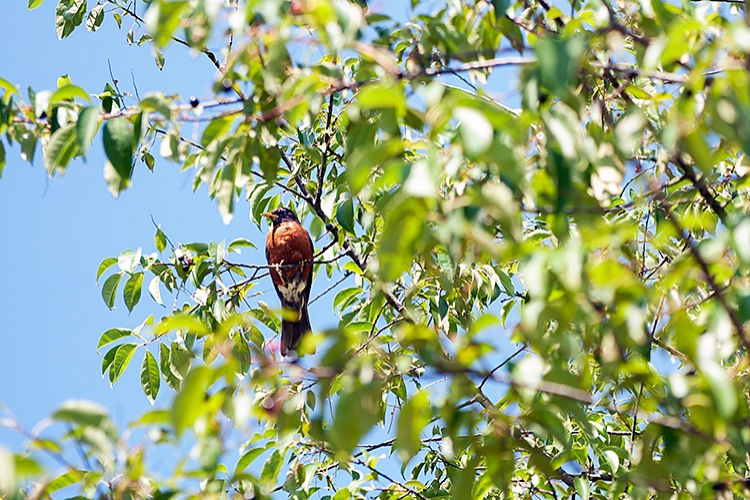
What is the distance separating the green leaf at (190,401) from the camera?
1193 mm

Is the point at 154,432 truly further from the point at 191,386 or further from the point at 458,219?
the point at 458,219

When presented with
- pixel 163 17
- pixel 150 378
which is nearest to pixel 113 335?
pixel 150 378

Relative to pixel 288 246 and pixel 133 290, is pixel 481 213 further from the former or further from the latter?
pixel 288 246

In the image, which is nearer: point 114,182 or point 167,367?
point 114,182

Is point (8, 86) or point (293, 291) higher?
point (293, 291)

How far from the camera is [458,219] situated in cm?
113

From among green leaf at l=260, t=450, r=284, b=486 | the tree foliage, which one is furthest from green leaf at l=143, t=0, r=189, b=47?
green leaf at l=260, t=450, r=284, b=486

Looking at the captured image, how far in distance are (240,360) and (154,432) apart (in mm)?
1352

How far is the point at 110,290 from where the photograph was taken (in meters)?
2.90

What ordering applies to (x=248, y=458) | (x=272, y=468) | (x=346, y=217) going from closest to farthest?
(x=272, y=468) → (x=248, y=458) → (x=346, y=217)

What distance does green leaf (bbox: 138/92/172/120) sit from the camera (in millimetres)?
1601

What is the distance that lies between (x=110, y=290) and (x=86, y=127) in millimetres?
Result: 1453

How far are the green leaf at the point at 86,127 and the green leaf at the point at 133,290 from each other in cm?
139

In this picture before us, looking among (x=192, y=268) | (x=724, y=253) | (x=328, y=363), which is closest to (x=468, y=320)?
(x=192, y=268)
